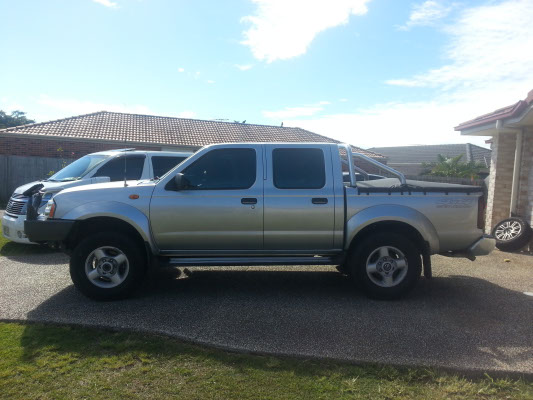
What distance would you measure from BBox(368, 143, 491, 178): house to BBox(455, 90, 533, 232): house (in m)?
26.0

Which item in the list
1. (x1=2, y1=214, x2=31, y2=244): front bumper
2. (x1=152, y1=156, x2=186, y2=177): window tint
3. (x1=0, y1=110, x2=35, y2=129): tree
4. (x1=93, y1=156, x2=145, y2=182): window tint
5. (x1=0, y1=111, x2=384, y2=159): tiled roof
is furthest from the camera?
(x1=0, y1=110, x2=35, y2=129): tree

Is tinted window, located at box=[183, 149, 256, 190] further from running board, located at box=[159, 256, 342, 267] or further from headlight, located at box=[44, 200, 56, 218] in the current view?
headlight, located at box=[44, 200, 56, 218]

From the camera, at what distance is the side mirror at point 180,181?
5.13m

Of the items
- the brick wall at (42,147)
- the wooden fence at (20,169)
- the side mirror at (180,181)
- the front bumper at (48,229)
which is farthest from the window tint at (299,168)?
the brick wall at (42,147)

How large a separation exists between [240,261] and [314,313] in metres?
1.10

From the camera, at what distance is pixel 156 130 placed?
81.3ft

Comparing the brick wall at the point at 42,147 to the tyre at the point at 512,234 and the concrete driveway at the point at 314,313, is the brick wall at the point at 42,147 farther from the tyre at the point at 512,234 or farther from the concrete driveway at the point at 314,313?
the tyre at the point at 512,234

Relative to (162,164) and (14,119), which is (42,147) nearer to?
(162,164)

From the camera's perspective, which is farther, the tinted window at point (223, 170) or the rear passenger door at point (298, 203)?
the tinted window at point (223, 170)

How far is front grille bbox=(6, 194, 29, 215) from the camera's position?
25.9 feet

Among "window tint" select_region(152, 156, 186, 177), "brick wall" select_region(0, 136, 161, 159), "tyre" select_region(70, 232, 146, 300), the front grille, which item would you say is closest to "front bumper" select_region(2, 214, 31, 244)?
the front grille

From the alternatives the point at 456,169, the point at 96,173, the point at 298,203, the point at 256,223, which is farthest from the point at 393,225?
the point at 456,169

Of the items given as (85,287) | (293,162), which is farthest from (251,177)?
(85,287)

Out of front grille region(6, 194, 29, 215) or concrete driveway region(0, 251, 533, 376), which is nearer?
concrete driveway region(0, 251, 533, 376)
